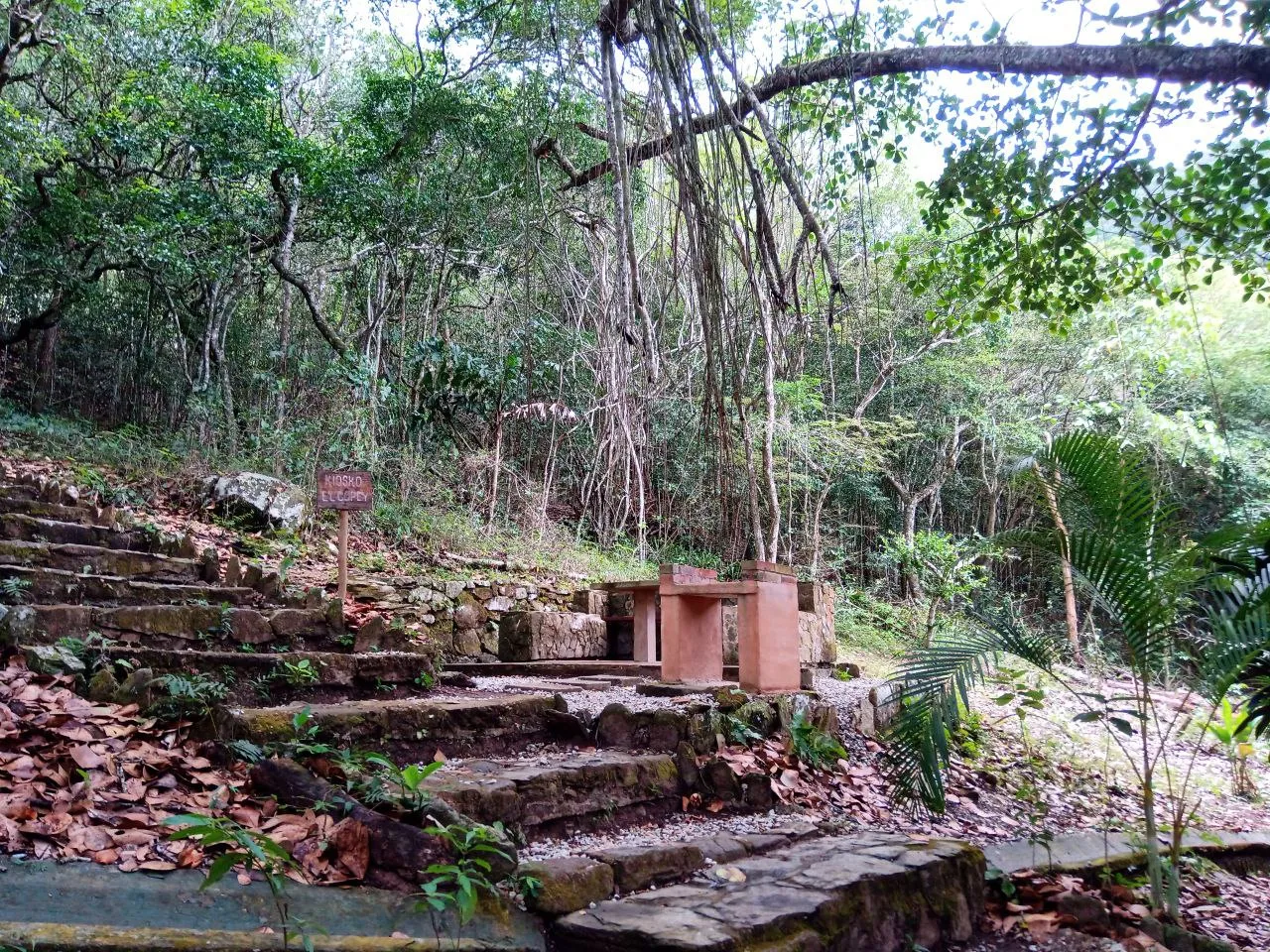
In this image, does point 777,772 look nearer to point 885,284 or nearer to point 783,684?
point 783,684

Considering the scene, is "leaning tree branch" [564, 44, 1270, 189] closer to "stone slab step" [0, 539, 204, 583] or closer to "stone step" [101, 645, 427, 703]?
"stone step" [101, 645, 427, 703]

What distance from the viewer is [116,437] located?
9.27 meters

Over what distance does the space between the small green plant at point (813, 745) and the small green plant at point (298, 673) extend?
89.7 inches

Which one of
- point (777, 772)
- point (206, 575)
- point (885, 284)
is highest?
point (885, 284)

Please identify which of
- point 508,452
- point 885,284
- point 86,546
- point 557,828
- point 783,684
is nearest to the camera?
point 557,828

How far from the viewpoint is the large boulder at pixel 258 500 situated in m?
7.50

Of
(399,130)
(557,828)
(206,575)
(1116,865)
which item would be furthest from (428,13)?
(1116,865)

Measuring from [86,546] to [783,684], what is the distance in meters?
3.98

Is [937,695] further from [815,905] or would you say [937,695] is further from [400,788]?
[400,788]

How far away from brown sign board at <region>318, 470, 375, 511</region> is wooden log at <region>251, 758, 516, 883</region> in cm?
269

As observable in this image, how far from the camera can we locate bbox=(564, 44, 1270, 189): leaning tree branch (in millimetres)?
3167

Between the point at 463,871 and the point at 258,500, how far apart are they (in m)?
6.04

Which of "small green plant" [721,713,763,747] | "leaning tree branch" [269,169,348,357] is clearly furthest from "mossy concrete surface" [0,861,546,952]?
"leaning tree branch" [269,169,348,357]

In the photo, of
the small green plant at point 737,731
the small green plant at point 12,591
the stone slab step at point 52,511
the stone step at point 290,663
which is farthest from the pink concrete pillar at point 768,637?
the stone slab step at point 52,511
